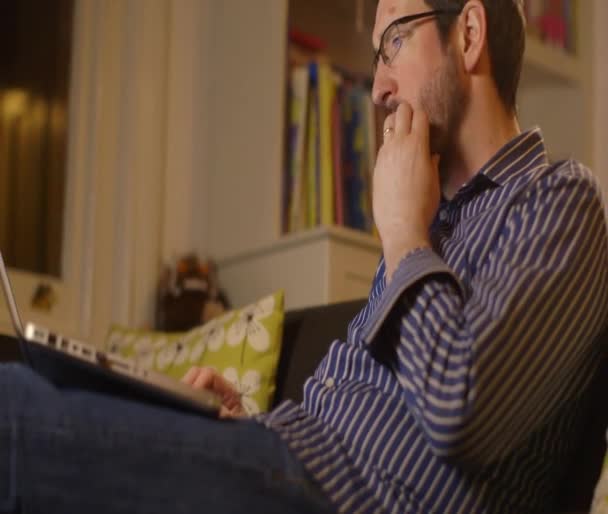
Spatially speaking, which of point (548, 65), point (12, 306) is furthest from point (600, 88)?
point (12, 306)

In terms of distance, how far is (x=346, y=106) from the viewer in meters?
2.39

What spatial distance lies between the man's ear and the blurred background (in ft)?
2.85

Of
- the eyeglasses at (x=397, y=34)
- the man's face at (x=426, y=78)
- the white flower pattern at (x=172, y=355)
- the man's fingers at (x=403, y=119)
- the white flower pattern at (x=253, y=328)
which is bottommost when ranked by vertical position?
the white flower pattern at (x=172, y=355)

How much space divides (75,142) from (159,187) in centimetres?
23

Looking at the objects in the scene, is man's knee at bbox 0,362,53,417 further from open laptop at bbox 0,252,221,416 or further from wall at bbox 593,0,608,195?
wall at bbox 593,0,608,195

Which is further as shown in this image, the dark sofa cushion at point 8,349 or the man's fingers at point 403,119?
the dark sofa cushion at point 8,349

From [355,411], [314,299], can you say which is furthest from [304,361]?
[355,411]

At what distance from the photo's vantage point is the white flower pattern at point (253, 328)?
1.75 m

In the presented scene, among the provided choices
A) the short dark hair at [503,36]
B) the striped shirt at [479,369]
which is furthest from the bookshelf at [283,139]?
the striped shirt at [479,369]

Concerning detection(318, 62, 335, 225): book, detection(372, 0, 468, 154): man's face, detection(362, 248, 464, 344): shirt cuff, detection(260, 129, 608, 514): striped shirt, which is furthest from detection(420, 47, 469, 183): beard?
detection(318, 62, 335, 225): book

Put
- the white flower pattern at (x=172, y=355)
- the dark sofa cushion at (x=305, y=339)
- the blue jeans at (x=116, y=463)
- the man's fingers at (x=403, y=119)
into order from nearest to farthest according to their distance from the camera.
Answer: the blue jeans at (x=116, y=463) → the man's fingers at (x=403, y=119) → the dark sofa cushion at (x=305, y=339) → the white flower pattern at (x=172, y=355)

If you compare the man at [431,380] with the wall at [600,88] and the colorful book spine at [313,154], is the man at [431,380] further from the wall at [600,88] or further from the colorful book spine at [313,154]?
the wall at [600,88]

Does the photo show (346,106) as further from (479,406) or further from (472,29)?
(479,406)

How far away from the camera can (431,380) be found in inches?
38.2
